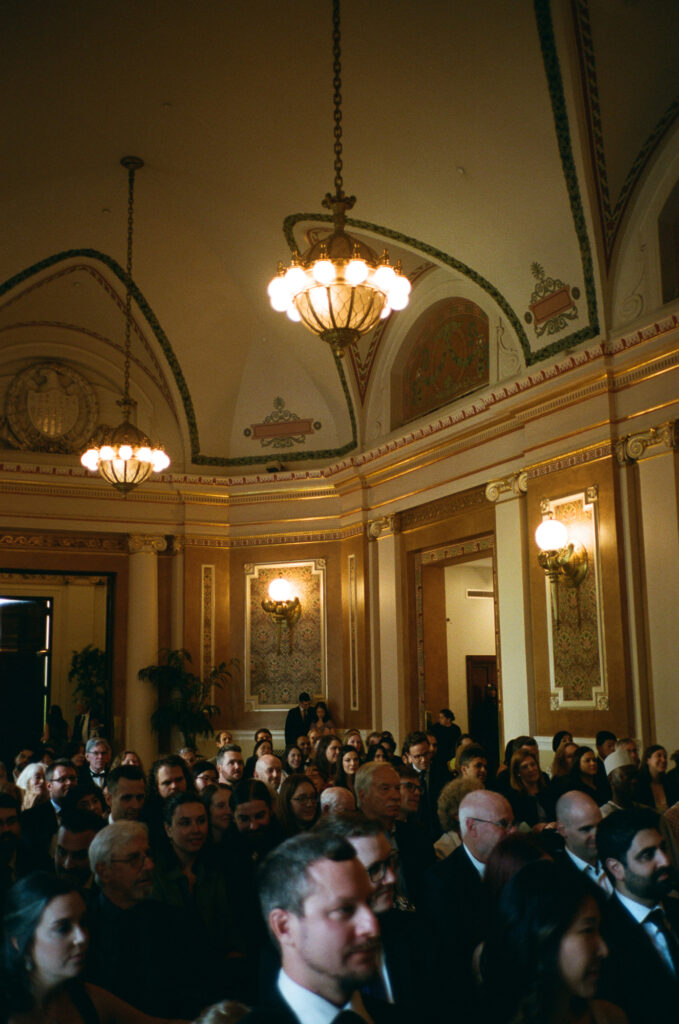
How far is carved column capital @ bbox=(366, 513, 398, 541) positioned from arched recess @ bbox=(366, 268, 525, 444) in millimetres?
1041

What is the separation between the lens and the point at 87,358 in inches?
523

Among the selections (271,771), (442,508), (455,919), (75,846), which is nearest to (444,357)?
(442,508)

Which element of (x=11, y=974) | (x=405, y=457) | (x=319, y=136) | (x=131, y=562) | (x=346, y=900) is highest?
(x=319, y=136)

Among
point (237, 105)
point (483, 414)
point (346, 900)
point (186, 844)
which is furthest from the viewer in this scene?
point (483, 414)

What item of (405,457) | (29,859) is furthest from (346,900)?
(405,457)

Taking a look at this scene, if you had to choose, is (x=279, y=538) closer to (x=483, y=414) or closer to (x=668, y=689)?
(x=483, y=414)

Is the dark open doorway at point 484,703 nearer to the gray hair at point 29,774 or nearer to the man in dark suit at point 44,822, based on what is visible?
the gray hair at point 29,774

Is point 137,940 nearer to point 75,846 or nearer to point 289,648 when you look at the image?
point 75,846

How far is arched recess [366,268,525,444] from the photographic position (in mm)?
10297

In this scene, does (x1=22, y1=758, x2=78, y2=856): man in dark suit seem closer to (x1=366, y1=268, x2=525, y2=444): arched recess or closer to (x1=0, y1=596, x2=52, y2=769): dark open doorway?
(x1=366, y1=268, x2=525, y2=444): arched recess

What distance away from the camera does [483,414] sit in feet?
34.0

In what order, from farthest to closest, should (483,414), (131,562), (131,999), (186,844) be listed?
1. (131,562)
2. (483,414)
3. (186,844)
4. (131,999)

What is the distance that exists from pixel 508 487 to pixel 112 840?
731cm

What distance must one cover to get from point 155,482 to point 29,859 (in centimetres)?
920
